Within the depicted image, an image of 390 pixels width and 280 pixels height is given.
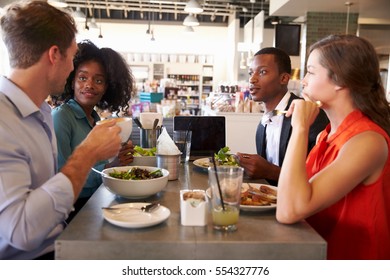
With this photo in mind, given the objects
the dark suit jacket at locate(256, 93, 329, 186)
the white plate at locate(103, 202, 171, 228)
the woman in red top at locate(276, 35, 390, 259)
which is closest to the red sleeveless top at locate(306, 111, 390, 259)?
the woman in red top at locate(276, 35, 390, 259)

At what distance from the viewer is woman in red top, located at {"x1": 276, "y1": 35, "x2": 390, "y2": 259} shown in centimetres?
134

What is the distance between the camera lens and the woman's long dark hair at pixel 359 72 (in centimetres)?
149

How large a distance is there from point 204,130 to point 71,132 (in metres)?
1.03

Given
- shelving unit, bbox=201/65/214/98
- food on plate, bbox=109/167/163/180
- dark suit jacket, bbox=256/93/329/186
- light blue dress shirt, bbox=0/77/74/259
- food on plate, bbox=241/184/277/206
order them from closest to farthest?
light blue dress shirt, bbox=0/77/74/259
food on plate, bbox=241/184/277/206
food on plate, bbox=109/167/163/180
dark suit jacket, bbox=256/93/329/186
shelving unit, bbox=201/65/214/98

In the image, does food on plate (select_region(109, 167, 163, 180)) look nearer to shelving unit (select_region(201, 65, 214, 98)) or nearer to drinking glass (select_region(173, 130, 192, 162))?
drinking glass (select_region(173, 130, 192, 162))

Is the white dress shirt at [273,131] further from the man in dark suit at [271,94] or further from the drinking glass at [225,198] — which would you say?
the drinking glass at [225,198]

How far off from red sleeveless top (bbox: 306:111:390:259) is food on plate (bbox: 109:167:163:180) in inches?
28.7

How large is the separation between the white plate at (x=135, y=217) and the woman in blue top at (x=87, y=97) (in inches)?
34.6

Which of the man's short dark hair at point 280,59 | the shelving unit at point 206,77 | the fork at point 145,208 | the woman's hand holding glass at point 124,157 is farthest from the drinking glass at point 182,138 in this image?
the shelving unit at point 206,77

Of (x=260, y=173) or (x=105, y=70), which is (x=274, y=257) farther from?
(x=105, y=70)

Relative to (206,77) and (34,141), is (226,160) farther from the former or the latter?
(206,77)

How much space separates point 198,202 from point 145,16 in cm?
1404

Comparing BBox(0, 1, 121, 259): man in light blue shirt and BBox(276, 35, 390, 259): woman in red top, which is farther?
BBox(276, 35, 390, 259): woman in red top
